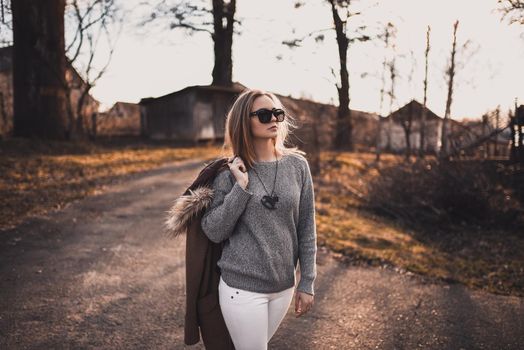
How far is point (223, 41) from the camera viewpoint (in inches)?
866

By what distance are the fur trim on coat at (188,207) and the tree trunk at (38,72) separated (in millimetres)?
12689

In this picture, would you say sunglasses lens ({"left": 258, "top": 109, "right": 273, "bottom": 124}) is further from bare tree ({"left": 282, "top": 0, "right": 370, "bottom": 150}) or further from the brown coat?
bare tree ({"left": 282, "top": 0, "right": 370, "bottom": 150})

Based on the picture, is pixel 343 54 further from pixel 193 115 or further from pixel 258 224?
pixel 258 224

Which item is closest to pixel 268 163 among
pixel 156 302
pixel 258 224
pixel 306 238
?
pixel 258 224

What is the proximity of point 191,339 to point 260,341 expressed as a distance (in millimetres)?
421

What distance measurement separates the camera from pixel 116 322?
369 cm

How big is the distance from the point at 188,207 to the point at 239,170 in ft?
1.15

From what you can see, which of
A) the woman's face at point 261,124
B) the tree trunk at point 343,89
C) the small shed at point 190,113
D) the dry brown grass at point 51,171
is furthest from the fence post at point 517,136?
the small shed at point 190,113

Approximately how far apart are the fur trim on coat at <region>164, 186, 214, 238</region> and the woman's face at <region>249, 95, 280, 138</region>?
425mm

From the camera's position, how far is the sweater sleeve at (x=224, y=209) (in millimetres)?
2049

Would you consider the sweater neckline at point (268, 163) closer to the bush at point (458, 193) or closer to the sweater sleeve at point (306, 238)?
the sweater sleeve at point (306, 238)

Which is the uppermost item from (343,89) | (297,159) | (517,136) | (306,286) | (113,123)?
(343,89)

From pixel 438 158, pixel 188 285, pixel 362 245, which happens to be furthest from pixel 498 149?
pixel 188 285

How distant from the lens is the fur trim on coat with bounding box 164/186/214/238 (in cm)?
216
